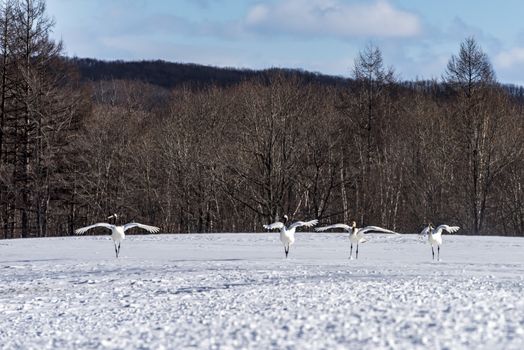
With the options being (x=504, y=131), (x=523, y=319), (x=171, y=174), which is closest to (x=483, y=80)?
Answer: (x=504, y=131)

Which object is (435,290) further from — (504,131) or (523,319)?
(504,131)

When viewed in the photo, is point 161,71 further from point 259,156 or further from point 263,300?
point 263,300

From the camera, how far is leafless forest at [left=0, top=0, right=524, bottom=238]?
43.3m

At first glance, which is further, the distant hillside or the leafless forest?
the distant hillside

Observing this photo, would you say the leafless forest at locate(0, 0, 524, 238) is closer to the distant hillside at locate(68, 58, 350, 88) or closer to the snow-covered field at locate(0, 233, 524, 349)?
the snow-covered field at locate(0, 233, 524, 349)

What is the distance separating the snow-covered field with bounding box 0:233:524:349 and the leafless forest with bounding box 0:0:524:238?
19607mm

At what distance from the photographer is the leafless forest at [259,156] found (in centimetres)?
4328

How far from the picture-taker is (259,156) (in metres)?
46.0

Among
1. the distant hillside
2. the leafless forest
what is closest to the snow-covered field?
the leafless forest

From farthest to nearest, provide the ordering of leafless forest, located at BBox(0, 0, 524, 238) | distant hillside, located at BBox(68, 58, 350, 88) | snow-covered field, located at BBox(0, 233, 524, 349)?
1. distant hillside, located at BBox(68, 58, 350, 88)
2. leafless forest, located at BBox(0, 0, 524, 238)
3. snow-covered field, located at BBox(0, 233, 524, 349)

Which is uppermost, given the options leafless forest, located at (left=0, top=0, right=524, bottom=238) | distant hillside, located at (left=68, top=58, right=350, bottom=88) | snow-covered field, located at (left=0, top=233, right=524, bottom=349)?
distant hillside, located at (left=68, top=58, right=350, bottom=88)

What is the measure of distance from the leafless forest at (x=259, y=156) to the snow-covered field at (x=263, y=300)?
772 inches

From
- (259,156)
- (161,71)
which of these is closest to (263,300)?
(259,156)

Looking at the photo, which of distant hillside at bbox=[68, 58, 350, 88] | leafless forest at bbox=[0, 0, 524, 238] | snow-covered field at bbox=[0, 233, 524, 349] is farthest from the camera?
distant hillside at bbox=[68, 58, 350, 88]
